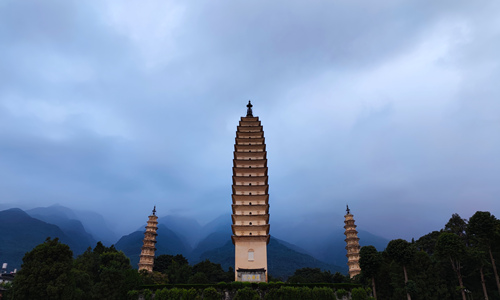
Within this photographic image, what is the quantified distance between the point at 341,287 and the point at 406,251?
9.35 meters

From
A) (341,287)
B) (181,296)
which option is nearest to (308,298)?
(341,287)

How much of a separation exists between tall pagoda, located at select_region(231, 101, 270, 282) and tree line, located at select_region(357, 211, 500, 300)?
511 inches

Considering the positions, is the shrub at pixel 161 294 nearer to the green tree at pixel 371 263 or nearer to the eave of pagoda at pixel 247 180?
the eave of pagoda at pixel 247 180

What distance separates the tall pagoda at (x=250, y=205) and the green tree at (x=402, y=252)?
1491cm

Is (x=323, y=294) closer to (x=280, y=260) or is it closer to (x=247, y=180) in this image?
(x=247, y=180)

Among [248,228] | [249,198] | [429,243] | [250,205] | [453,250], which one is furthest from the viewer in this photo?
[429,243]

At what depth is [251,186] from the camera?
A: 4644 cm

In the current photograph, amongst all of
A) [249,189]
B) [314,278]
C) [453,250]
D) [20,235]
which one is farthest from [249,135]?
[20,235]

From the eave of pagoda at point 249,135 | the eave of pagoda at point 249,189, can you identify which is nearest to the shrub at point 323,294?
the eave of pagoda at point 249,189

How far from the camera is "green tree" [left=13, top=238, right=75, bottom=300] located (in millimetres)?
25797

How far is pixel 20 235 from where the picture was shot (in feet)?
490

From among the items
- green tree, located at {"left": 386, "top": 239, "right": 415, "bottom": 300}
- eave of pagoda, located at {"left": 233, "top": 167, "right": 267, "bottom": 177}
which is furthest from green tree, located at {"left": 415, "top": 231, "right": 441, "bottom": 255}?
eave of pagoda, located at {"left": 233, "top": 167, "right": 267, "bottom": 177}

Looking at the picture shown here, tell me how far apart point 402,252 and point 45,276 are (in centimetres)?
3507

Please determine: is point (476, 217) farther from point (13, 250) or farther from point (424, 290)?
point (13, 250)
